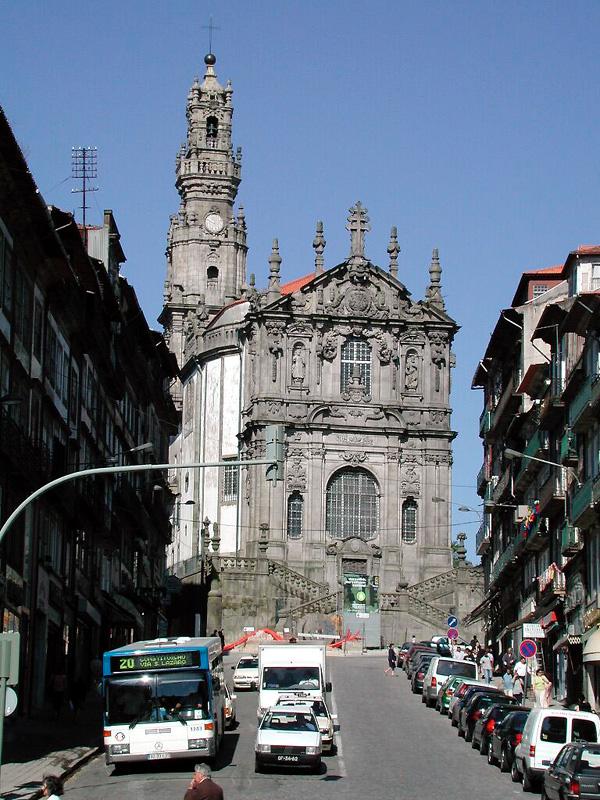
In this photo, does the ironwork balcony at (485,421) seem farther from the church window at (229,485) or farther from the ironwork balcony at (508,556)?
the church window at (229,485)

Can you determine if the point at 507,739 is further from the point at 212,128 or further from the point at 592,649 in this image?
the point at 212,128

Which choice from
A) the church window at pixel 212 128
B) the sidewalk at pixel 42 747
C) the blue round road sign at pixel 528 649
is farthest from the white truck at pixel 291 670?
the church window at pixel 212 128

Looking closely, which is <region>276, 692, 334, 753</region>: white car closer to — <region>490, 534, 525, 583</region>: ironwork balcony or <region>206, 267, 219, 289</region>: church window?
<region>490, 534, 525, 583</region>: ironwork balcony

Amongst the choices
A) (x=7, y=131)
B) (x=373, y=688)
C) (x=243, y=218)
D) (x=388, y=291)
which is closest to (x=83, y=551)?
(x=373, y=688)

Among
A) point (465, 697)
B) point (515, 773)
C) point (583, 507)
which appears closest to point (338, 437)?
point (583, 507)

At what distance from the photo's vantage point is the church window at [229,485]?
105 m

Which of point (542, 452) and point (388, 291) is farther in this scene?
point (388, 291)

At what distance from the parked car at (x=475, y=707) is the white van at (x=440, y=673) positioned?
9450 mm

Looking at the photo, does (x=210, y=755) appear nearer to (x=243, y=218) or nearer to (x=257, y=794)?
(x=257, y=794)

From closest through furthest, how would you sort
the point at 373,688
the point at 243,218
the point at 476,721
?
the point at 476,721
the point at 373,688
the point at 243,218

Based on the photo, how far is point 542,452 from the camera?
62.0 meters

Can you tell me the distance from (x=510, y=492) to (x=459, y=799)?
43.5 metres

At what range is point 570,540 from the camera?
178 feet

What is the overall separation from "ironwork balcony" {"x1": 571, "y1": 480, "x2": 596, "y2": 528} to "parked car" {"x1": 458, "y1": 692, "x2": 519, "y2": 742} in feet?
24.1
